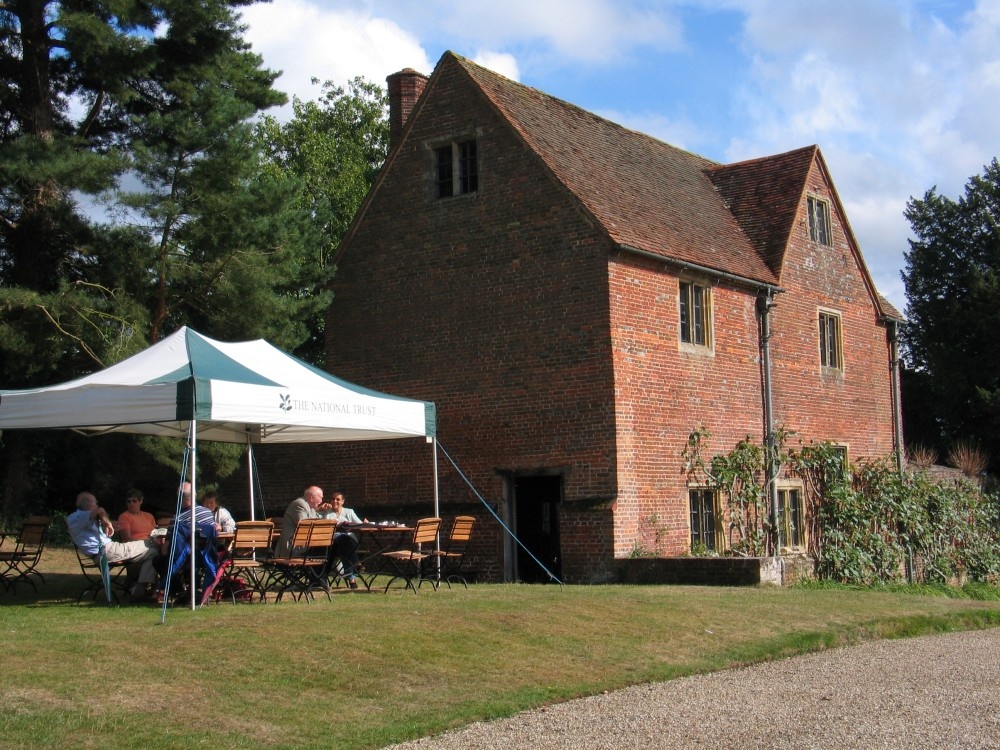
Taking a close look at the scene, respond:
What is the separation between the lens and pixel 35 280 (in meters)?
21.5

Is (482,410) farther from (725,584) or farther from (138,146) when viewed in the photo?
(138,146)

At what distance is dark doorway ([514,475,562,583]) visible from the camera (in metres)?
20.1

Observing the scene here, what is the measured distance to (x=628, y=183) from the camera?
2241cm

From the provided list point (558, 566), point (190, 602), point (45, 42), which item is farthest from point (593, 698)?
point (45, 42)

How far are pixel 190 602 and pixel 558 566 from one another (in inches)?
306

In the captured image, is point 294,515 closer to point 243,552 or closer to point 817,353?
point 243,552

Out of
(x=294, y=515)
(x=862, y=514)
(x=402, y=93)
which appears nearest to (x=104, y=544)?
(x=294, y=515)

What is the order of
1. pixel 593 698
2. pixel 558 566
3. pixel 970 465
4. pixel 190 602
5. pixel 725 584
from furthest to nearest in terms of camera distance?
pixel 970 465, pixel 558 566, pixel 725 584, pixel 190 602, pixel 593 698

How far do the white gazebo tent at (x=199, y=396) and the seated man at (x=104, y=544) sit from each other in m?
1.06

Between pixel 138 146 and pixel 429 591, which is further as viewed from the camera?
pixel 138 146

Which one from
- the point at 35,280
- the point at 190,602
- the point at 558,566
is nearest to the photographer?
the point at 190,602

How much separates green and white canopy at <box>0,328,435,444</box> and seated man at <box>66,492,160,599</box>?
1051 mm

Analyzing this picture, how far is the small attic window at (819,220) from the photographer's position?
84.0 feet

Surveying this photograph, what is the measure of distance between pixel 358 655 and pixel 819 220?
1870cm
